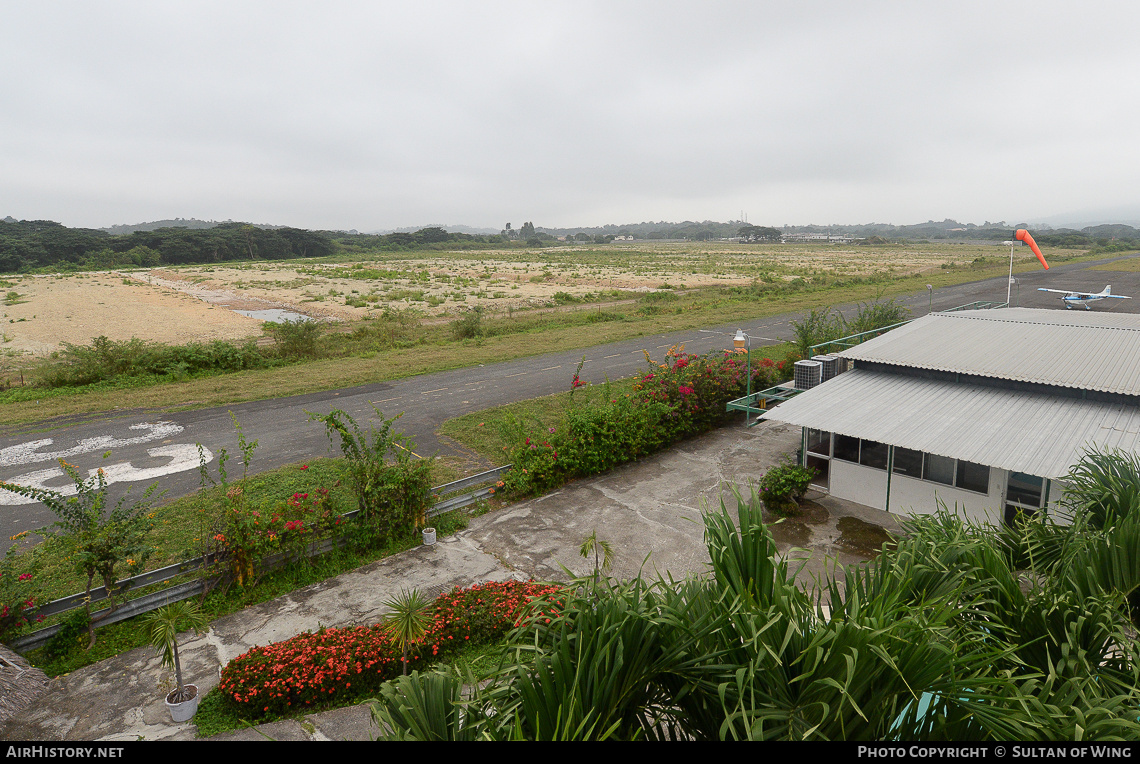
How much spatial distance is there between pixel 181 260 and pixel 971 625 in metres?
146

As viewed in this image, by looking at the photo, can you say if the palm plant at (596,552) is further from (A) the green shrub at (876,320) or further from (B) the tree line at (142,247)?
(B) the tree line at (142,247)

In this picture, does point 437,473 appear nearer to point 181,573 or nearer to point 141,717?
point 181,573

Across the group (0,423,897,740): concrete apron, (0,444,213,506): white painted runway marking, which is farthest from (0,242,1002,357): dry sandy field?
(0,423,897,740): concrete apron

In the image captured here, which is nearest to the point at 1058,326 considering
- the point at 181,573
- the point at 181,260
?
the point at 181,573

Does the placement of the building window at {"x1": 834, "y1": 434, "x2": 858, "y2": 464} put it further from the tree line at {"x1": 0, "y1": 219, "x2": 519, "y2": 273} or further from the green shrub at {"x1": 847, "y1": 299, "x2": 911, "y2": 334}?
the tree line at {"x1": 0, "y1": 219, "x2": 519, "y2": 273}

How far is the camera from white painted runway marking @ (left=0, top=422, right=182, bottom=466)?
54.6ft

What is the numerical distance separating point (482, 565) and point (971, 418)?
9803 millimetres

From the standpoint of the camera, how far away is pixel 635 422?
15531 millimetres

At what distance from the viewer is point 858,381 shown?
15.2m

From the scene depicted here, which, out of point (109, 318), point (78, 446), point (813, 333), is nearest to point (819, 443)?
point (813, 333)

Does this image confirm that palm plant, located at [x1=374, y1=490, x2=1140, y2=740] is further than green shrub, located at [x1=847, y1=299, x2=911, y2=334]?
No

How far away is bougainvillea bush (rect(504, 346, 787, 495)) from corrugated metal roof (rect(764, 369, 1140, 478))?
337 centimetres

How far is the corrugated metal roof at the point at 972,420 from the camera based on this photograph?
10742 millimetres

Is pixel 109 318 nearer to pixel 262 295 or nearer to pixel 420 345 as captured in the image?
pixel 262 295
